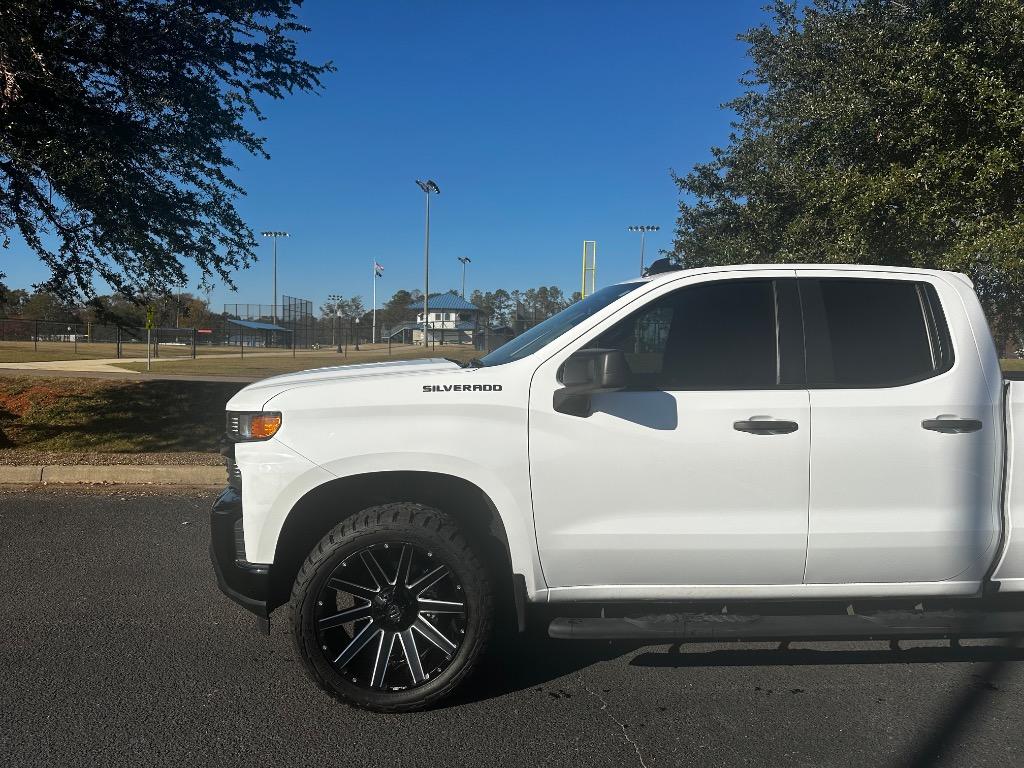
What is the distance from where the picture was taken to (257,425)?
333 cm

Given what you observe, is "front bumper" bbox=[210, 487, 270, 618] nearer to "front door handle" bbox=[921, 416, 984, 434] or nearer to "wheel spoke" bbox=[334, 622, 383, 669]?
"wheel spoke" bbox=[334, 622, 383, 669]

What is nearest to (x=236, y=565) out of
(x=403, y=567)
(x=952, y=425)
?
(x=403, y=567)

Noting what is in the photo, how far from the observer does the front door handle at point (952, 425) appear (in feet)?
10.9

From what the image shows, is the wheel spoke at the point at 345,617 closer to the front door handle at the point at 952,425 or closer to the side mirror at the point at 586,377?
the side mirror at the point at 586,377

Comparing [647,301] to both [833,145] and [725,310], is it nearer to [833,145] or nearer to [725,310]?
[725,310]

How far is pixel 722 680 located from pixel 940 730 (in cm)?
91

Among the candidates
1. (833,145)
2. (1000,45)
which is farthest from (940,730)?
(833,145)

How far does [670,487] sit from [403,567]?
120cm

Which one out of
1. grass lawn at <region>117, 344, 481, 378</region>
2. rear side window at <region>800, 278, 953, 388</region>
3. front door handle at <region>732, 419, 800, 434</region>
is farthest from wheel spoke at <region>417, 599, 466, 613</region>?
grass lawn at <region>117, 344, 481, 378</region>

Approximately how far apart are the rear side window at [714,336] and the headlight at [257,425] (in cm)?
143

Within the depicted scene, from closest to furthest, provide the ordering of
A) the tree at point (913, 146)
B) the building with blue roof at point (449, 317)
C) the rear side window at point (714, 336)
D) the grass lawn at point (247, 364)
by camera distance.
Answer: the rear side window at point (714, 336) < the tree at point (913, 146) < the grass lawn at point (247, 364) < the building with blue roof at point (449, 317)

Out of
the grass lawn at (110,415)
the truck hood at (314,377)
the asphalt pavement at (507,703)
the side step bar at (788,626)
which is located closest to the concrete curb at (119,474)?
the grass lawn at (110,415)

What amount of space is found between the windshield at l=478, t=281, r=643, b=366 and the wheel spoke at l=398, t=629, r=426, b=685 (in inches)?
50.4

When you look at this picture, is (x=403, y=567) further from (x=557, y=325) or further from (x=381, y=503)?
(x=557, y=325)
